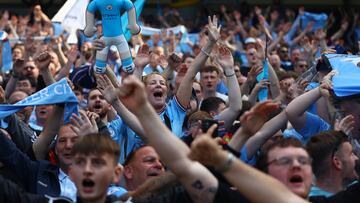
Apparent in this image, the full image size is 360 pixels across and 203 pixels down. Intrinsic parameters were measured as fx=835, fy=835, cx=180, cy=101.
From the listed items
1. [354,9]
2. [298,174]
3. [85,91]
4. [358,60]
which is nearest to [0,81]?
[85,91]

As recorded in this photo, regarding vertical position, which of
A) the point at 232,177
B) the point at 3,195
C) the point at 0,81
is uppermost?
the point at 232,177

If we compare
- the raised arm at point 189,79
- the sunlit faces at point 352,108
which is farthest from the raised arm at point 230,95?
the sunlit faces at point 352,108

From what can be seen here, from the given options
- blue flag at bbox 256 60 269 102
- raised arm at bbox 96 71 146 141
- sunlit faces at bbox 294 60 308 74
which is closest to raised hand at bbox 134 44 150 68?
raised arm at bbox 96 71 146 141

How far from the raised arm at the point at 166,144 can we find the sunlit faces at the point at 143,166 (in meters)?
0.99

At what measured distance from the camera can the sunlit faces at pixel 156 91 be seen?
269 inches

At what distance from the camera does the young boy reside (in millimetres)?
4254

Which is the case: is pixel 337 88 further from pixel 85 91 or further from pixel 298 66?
pixel 298 66

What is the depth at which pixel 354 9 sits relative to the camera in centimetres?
2417

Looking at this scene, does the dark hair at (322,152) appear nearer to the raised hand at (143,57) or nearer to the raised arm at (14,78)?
the raised hand at (143,57)

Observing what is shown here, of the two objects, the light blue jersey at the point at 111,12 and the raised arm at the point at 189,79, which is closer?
the raised arm at the point at 189,79

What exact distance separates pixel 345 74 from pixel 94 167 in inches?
105

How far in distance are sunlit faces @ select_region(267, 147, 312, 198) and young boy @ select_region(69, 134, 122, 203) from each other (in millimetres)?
834

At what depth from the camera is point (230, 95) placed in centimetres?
669

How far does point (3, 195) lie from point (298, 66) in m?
7.36
